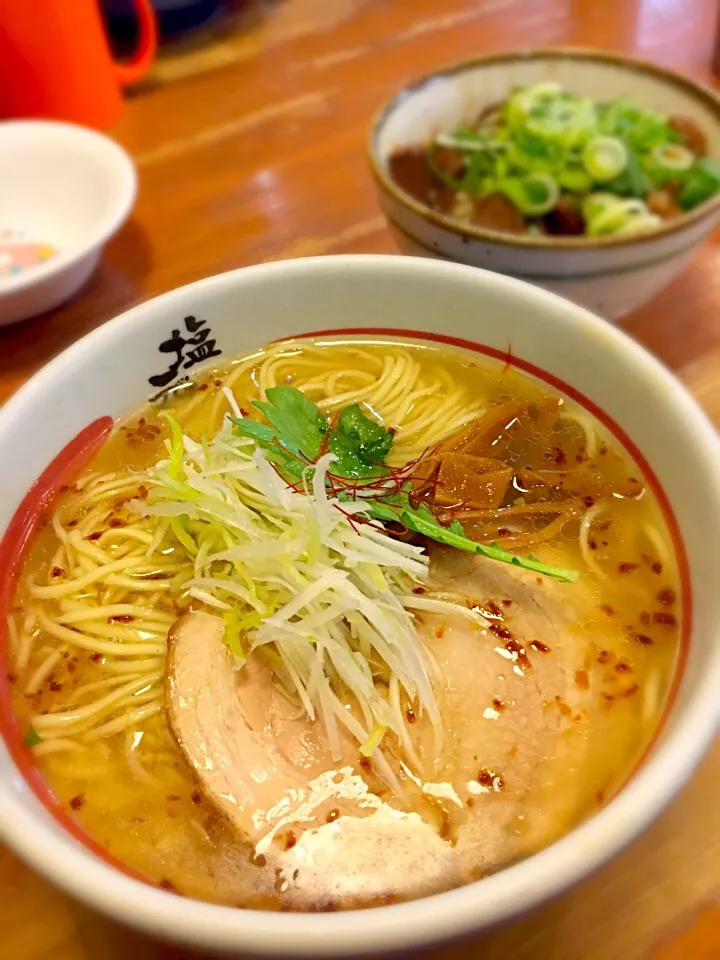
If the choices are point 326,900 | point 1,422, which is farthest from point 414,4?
point 326,900

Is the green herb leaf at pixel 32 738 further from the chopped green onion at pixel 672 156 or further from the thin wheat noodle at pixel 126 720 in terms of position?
the chopped green onion at pixel 672 156

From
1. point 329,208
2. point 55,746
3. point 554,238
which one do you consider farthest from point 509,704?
point 329,208

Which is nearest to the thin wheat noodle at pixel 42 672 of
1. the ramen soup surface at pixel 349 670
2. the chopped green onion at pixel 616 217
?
the ramen soup surface at pixel 349 670

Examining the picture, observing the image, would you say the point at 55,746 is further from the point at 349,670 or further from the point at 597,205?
the point at 597,205

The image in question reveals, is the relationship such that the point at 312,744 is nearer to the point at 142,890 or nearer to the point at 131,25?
the point at 142,890

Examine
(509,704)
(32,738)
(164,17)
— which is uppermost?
(164,17)

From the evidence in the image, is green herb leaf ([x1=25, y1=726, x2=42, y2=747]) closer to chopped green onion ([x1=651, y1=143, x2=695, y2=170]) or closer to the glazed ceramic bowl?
the glazed ceramic bowl

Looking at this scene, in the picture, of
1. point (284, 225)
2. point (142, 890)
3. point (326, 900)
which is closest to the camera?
point (142, 890)
